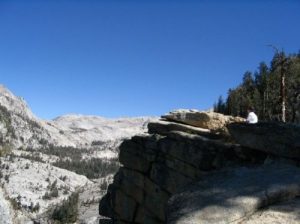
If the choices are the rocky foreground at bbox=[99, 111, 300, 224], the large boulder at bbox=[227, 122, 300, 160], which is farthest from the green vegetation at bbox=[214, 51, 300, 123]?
the large boulder at bbox=[227, 122, 300, 160]

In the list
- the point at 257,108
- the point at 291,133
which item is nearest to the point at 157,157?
the point at 291,133

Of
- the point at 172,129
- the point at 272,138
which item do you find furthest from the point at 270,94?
the point at 272,138

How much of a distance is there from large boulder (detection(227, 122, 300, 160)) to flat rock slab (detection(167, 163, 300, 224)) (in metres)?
1.96

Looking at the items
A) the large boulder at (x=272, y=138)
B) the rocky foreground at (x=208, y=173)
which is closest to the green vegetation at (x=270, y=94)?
the rocky foreground at (x=208, y=173)

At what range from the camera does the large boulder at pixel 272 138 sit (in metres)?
16.8

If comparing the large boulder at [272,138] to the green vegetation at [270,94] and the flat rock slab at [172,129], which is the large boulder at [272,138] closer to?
the flat rock slab at [172,129]

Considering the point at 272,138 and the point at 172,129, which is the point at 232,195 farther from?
the point at 172,129

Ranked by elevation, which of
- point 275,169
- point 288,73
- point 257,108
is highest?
point 288,73

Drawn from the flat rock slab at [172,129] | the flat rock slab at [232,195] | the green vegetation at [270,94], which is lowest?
the flat rock slab at [232,195]

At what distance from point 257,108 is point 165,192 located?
4542 cm

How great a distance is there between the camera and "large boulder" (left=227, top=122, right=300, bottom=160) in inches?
660

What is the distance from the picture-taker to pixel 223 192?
12930mm

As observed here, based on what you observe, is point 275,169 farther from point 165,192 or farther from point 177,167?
point 165,192

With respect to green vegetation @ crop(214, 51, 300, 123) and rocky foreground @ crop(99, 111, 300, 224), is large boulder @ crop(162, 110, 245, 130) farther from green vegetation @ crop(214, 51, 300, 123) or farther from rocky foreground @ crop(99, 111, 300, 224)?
green vegetation @ crop(214, 51, 300, 123)
